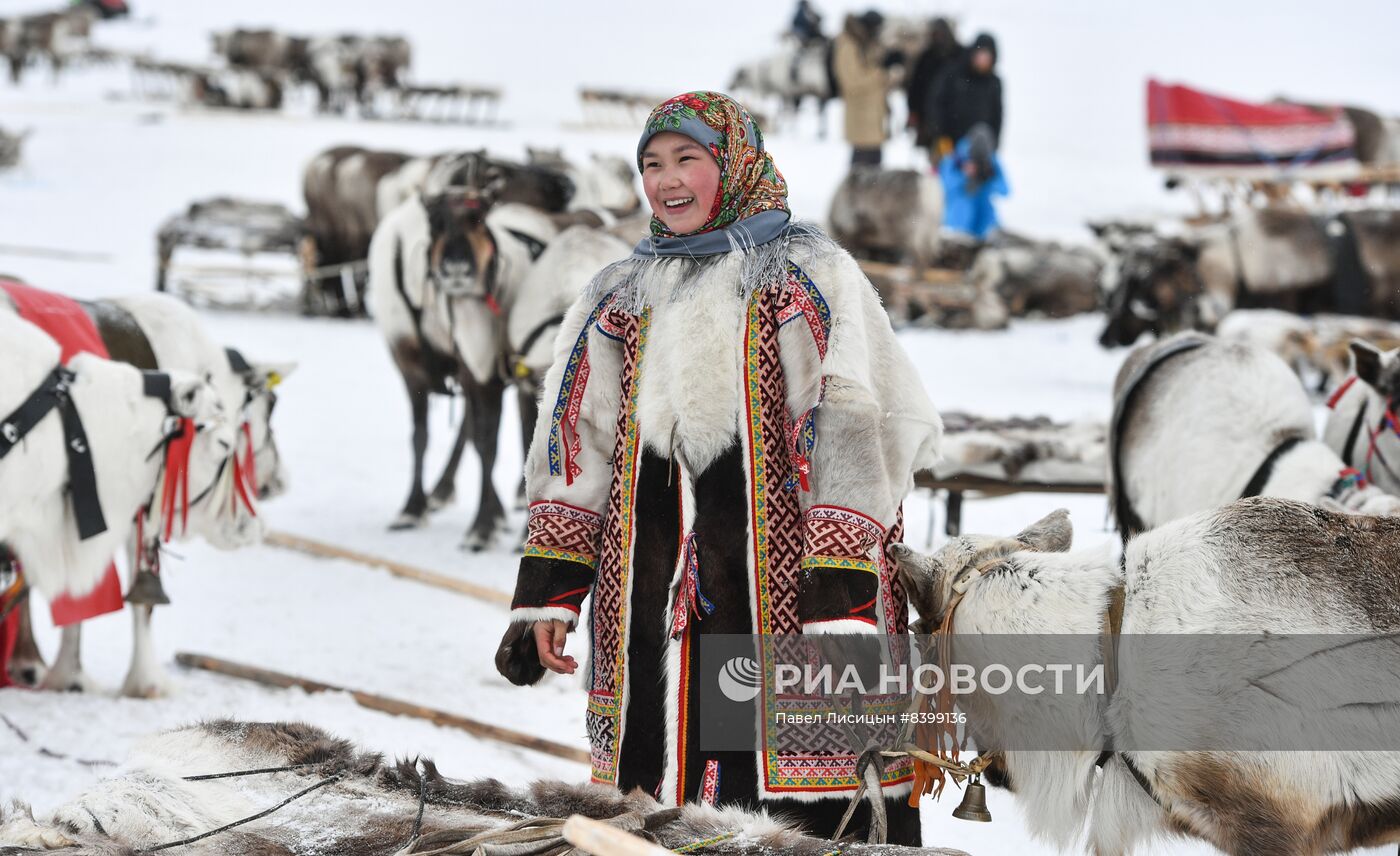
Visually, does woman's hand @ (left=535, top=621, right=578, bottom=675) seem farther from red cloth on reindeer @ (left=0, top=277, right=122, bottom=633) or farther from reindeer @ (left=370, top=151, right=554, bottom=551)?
reindeer @ (left=370, top=151, right=554, bottom=551)

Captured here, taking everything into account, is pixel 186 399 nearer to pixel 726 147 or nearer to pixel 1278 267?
pixel 726 147

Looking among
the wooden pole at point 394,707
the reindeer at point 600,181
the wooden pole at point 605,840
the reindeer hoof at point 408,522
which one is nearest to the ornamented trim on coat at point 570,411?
the wooden pole at point 605,840

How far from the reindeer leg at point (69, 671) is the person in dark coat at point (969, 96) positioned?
1140 cm

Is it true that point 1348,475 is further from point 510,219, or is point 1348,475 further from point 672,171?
point 510,219

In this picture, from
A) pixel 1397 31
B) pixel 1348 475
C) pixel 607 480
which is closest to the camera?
pixel 607 480

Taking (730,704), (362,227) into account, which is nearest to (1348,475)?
(730,704)

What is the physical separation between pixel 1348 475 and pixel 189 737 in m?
2.87

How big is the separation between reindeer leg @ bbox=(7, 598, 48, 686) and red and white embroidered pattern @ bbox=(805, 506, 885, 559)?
11.5ft

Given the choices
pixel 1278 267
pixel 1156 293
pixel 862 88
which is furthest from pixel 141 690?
pixel 862 88

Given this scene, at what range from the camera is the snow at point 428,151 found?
14.2ft

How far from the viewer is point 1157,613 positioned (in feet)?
7.06

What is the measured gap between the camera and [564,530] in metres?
2.34

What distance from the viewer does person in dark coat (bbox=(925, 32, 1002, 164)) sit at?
1384cm

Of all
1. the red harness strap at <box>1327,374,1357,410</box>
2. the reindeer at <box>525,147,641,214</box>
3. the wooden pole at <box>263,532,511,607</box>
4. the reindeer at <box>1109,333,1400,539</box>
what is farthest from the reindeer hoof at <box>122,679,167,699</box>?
the reindeer at <box>525,147,641,214</box>
